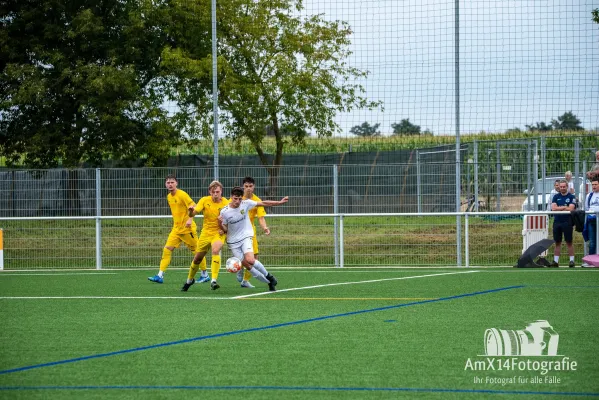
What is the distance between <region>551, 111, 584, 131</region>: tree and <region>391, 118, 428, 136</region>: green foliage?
132 inches

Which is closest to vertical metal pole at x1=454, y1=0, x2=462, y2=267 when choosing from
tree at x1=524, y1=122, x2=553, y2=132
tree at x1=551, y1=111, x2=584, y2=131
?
tree at x1=524, y1=122, x2=553, y2=132

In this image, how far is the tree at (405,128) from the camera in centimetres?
2189

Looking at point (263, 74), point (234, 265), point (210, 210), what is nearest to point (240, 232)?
point (234, 265)

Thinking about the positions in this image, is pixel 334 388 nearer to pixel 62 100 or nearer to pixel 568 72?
pixel 568 72

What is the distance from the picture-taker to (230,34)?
29344 millimetres

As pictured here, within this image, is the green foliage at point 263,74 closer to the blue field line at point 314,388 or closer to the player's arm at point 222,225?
the player's arm at point 222,225

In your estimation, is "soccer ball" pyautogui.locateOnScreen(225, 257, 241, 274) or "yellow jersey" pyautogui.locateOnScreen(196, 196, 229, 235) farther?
"yellow jersey" pyautogui.locateOnScreen(196, 196, 229, 235)

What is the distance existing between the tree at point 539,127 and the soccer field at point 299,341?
7.18 meters

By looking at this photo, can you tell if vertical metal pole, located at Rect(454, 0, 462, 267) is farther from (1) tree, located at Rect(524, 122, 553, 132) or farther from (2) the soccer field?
(2) the soccer field

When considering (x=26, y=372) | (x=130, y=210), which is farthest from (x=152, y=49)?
(x=26, y=372)

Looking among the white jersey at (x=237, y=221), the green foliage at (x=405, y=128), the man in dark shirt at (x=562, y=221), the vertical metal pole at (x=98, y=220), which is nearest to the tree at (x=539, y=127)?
the man in dark shirt at (x=562, y=221)

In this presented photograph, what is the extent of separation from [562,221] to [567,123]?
3.89 metres

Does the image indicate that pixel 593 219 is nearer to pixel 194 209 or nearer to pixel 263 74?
pixel 194 209

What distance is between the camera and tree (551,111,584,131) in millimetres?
21828
